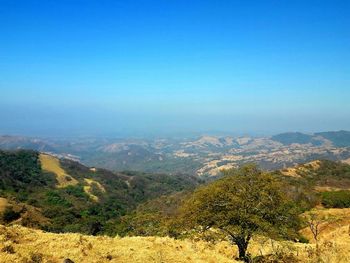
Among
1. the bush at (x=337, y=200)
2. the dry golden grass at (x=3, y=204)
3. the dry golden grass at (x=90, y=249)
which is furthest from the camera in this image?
the dry golden grass at (x=3, y=204)

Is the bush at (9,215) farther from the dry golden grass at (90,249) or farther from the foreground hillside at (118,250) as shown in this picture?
the dry golden grass at (90,249)

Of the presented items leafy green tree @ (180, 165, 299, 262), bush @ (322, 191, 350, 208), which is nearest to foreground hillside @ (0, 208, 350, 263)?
leafy green tree @ (180, 165, 299, 262)

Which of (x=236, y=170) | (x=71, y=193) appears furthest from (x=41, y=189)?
(x=236, y=170)

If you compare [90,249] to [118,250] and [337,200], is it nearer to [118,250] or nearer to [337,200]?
[118,250]

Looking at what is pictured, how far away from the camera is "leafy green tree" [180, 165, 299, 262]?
86.3 ft

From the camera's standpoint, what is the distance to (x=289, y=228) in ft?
89.4

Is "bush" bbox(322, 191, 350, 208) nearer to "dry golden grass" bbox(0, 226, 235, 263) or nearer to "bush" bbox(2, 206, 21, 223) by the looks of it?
"dry golden grass" bbox(0, 226, 235, 263)

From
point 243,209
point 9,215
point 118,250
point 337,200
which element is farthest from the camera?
point 9,215

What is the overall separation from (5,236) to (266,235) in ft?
56.9

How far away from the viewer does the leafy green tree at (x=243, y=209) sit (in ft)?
86.3

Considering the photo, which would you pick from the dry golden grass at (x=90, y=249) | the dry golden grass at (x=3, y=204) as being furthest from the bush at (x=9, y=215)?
the dry golden grass at (x=90, y=249)

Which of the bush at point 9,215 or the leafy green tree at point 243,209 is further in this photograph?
the bush at point 9,215

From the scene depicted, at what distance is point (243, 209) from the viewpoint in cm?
2656

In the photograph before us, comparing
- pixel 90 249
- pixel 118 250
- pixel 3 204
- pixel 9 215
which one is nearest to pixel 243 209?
pixel 118 250
